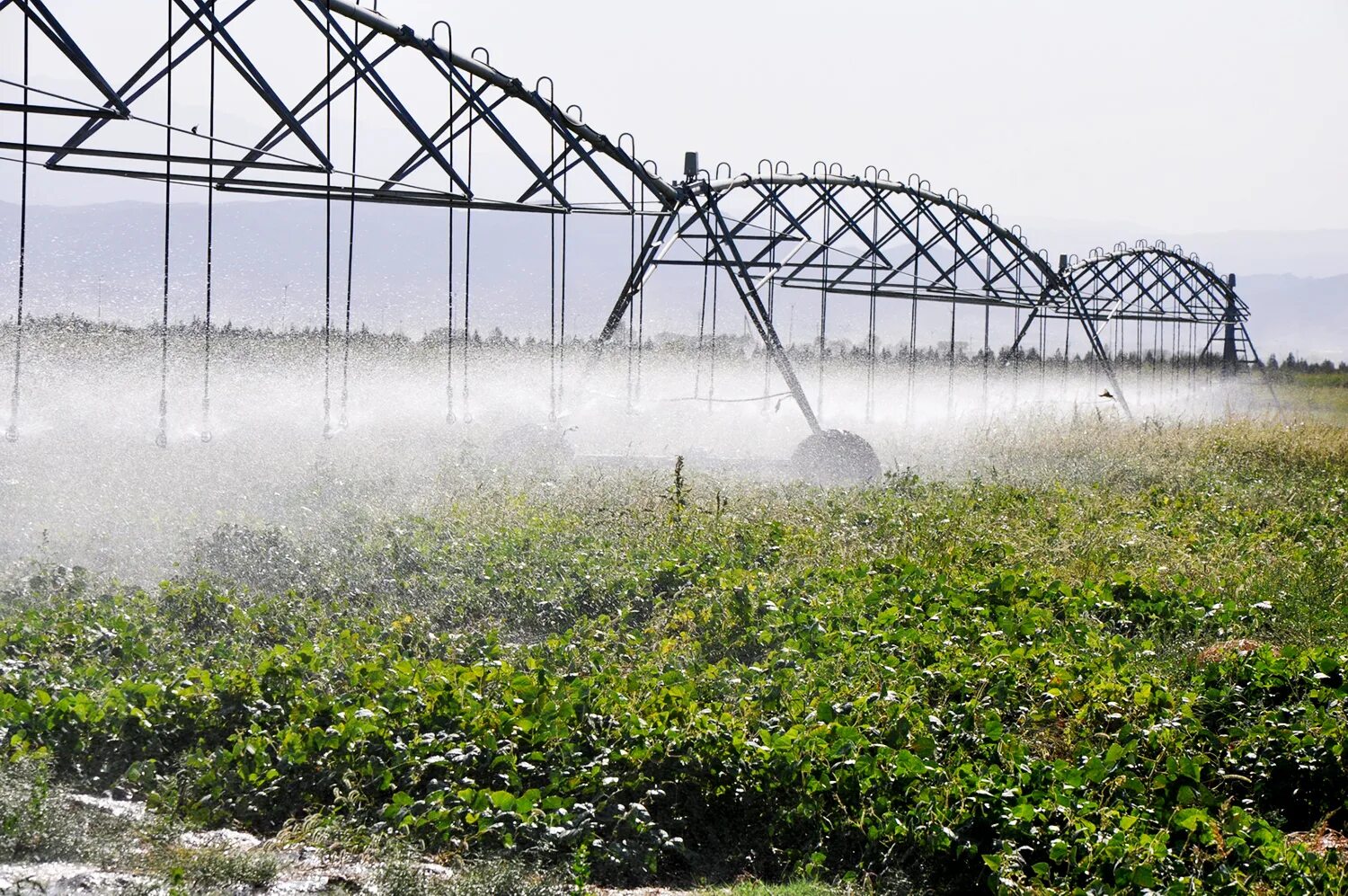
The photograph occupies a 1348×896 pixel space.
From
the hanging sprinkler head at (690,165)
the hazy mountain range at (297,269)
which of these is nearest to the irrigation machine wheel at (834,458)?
the hanging sprinkler head at (690,165)

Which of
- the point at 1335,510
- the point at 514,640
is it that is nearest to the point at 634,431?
the point at 1335,510

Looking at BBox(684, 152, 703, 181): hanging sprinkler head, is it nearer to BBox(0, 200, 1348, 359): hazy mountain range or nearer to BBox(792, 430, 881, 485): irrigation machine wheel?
BBox(792, 430, 881, 485): irrigation machine wheel

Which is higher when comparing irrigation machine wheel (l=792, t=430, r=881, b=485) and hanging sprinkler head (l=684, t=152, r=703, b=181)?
hanging sprinkler head (l=684, t=152, r=703, b=181)

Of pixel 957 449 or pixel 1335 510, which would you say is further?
pixel 957 449

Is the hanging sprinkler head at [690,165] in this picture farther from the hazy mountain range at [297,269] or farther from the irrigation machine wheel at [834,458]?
the hazy mountain range at [297,269]

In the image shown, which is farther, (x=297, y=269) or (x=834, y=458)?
(x=297, y=269)

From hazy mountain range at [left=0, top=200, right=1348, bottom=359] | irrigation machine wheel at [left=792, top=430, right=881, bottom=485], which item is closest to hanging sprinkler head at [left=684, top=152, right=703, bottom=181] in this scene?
irrigation machine wheel at [left=792, top=430, right=881, bottom=485]

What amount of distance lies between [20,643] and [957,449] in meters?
12.8

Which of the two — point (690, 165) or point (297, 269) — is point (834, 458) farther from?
point (297, 269)

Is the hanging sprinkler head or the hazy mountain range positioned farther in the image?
the hazy mountain range

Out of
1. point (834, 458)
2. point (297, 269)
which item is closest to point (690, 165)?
point (834, 458)

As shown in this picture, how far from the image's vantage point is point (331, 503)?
989cm

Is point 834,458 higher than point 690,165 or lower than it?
lower

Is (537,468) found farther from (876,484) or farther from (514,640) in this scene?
(514,640)
